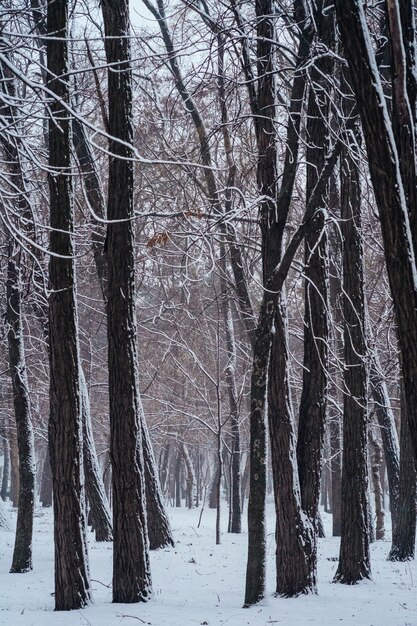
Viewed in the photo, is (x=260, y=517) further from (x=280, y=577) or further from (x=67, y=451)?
(x=67, y=451)

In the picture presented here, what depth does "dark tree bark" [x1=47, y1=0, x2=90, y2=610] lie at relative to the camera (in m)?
7.50

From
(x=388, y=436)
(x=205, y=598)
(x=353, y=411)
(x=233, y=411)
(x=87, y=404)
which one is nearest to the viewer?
(x=205, y=598)

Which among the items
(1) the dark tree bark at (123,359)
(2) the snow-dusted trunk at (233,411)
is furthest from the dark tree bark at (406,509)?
(1) the dark tree bark at (123,359)

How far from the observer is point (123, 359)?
7945 mm

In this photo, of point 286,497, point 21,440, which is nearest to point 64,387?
point 286,497

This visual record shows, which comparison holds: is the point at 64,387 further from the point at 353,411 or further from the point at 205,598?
the point at 353,411

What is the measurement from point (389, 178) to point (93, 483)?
1182 centimetres

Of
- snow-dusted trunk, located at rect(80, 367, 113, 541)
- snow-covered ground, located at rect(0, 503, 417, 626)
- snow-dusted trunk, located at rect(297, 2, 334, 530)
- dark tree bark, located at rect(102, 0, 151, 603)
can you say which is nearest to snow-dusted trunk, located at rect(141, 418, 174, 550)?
snow-covered ground, located at rect(0, 503, 417, 626)

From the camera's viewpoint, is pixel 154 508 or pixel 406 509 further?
pixel 154 508

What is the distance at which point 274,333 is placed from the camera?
8.78 metres

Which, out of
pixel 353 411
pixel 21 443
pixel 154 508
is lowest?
pixel 154 508

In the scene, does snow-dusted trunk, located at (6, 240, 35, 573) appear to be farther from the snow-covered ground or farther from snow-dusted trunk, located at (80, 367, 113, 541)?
snow-dusted trunk, located at (80, 367, 113, 541)

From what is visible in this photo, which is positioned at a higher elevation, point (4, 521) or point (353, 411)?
point (353, 411)

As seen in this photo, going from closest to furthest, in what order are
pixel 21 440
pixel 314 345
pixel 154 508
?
pixel 314 345 < pixel 21 440 < pixel 154 508
